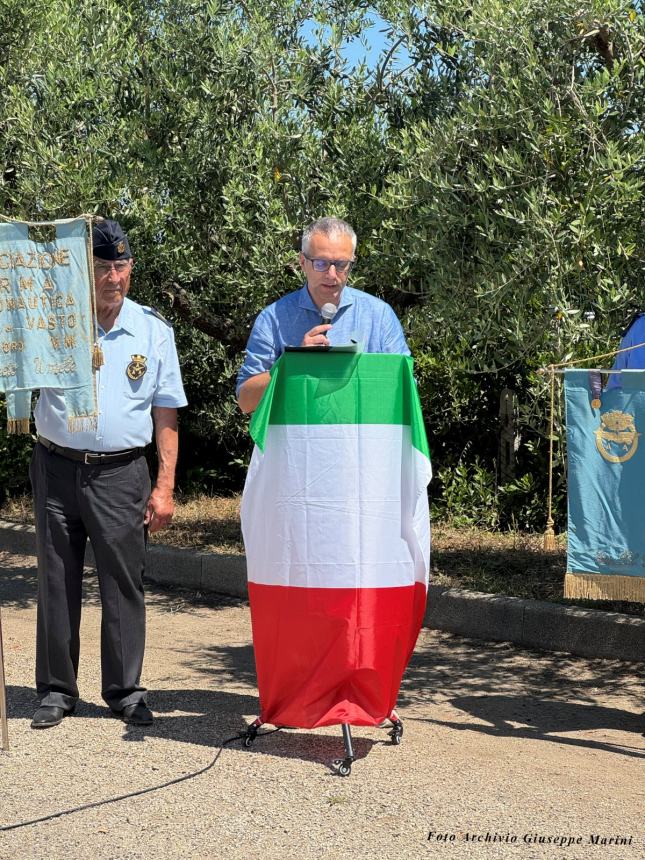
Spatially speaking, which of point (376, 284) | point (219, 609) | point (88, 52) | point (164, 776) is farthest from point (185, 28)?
point (164, 776)

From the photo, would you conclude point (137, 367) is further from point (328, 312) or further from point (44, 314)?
point (328, 312)

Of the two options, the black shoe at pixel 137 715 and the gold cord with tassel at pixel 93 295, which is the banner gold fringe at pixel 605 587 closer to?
the black shoe at pixel 137 715

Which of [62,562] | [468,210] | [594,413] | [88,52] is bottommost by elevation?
[62,562]

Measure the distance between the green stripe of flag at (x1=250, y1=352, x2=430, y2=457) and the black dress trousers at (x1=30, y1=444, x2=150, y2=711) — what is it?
3.01 ft

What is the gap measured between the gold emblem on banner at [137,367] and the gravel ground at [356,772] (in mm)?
1583

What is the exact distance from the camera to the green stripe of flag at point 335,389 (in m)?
5.02

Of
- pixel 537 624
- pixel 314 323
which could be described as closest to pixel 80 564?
pixel 314 323

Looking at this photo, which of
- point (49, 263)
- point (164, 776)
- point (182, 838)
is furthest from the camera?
point (49, 263)

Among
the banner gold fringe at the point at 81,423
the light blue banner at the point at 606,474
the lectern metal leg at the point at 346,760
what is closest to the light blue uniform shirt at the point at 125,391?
the banner gold fringe at the point at 81,423

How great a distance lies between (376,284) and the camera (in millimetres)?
9094

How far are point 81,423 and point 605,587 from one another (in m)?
2.44

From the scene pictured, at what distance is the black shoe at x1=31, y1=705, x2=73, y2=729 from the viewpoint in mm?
5520

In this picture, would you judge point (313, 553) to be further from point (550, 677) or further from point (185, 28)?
point (185, 28)

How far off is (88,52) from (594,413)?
17.8 feet
